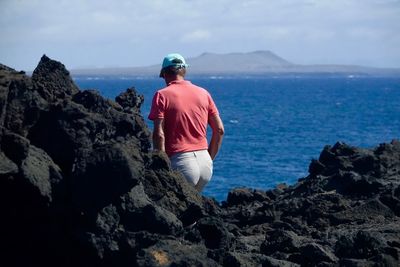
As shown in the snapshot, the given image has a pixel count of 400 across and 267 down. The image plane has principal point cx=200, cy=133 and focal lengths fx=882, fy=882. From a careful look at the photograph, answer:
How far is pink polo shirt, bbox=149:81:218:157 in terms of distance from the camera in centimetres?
890

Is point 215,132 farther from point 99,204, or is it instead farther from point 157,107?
point 99,204

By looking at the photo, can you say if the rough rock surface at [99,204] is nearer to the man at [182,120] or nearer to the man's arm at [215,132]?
the man at [182,120]

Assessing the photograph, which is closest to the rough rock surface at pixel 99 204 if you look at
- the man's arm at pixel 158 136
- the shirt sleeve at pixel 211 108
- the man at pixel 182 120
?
the man's arm at pixel 158 136

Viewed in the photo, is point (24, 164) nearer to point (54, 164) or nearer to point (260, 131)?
point (54, 164)

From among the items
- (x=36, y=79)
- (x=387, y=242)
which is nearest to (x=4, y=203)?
(x=36, y=79)

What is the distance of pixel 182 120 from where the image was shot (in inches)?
353

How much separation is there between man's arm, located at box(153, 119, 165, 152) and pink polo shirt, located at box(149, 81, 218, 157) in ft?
0.20

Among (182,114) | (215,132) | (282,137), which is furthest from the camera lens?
(282,137)

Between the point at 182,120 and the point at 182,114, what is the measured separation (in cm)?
6

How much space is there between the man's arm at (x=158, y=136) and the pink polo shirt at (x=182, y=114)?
0.20ft

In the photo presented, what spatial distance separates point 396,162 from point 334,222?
4983 millimetres

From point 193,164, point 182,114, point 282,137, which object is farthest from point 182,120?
point 282,137

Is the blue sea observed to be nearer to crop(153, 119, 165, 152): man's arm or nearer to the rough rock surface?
crop(153, 119, 165, 152): man's arm

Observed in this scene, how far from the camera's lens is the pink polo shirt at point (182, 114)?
8.90 m
